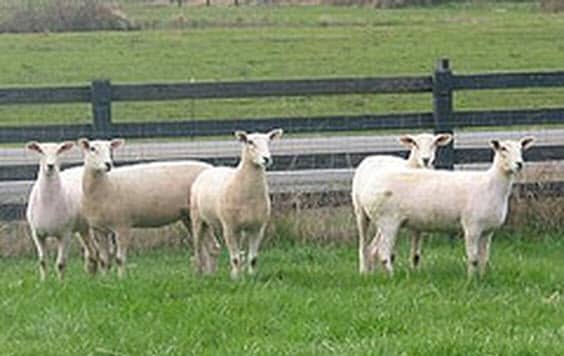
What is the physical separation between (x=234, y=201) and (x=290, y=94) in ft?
12.5

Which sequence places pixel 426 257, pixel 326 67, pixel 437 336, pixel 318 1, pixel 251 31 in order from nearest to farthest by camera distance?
pixel 437 336
pixel 426 257
pixel 326 67
pixel 251 31
pixel 318 1

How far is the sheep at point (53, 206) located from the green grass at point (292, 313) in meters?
0.42

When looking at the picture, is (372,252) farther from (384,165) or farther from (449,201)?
(449,201)

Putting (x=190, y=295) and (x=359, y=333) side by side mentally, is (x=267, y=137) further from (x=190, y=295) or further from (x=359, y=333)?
(x=359, y=333)

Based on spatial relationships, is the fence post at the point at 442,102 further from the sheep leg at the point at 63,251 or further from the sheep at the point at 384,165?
the sheep leg at the point at 63,251

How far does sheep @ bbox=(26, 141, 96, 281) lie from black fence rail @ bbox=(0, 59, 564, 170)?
2.66 metres

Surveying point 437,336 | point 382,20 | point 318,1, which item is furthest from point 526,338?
point 318,1

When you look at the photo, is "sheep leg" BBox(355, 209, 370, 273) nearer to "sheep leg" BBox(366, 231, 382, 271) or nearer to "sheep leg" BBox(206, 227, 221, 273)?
"sheep leg" BBox(366, 231, 382, 271)

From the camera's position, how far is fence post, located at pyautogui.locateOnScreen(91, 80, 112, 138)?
15.1 metres

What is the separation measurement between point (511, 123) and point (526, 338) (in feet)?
24.3

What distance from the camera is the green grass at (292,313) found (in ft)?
28.1

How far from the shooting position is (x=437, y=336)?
8.64 meters

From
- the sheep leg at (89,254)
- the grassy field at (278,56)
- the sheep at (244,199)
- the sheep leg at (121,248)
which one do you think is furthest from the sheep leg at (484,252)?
the grassy field at (278,56)

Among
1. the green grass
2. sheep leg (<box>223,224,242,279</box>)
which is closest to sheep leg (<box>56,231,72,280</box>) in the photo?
the green grass
